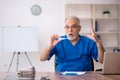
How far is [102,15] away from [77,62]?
11.0ft

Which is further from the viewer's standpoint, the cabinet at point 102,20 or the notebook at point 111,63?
the cabinet at point 102,20

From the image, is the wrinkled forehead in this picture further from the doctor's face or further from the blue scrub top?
the blue scrub top

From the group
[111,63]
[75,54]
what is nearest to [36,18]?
[75,54]

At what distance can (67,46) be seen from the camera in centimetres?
294

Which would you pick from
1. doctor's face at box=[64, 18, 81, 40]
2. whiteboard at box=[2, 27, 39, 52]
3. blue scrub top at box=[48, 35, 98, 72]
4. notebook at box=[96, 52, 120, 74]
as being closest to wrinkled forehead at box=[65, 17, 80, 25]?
doctor's face at box=[64, 18, 81, 40]

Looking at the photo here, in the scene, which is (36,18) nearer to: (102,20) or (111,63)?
(102,20)

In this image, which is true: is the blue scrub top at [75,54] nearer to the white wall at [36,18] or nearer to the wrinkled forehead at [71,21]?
the wrinkled forehead at [71,21]

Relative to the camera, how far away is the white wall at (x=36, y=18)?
571cm

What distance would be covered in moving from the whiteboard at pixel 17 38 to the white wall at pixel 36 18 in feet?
1.45

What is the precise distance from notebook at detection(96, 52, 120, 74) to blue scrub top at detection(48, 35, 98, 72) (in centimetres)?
47

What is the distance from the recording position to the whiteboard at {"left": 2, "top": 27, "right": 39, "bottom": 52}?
17.3 feet

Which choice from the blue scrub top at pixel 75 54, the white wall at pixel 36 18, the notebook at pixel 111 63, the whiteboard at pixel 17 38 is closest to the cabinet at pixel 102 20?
the white wall at pixel 36 18

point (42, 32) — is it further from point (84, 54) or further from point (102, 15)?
point (84, 54)

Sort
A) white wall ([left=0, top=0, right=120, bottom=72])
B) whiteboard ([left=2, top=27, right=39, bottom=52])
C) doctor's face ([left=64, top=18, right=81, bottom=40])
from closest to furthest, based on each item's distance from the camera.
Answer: doctor's face ([left=64, top=18, right=81, bottom=40])
whiteboard ([left=2, top=27, right=39, bottom=52])
white wall ([left=0, top=0, right=120, bottom=72])
